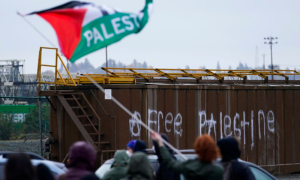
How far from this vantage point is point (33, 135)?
21.0 metres

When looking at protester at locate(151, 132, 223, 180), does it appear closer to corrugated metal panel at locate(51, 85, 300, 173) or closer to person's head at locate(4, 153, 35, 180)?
person's head at locate(4, 153, 35, 180)

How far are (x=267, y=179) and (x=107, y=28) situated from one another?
385 centimetres

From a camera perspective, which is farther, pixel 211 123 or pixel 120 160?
pixel 211 123

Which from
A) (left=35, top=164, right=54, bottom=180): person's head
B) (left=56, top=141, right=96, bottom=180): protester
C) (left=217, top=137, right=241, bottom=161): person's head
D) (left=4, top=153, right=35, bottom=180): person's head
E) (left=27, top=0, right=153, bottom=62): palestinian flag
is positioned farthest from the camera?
(left=27, top=0, right=153, bottom=62): palestinian flag

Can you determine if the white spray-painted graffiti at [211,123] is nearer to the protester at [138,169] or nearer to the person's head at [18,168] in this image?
the protester at [138,169]

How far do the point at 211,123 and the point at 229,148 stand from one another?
808 cm

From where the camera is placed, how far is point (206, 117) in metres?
13.2

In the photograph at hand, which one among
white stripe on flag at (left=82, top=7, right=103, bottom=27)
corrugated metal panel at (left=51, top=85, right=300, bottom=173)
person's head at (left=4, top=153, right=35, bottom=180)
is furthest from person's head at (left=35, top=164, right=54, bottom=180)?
corrugated metal panel at (left=51, top=85, right=300, bottom=173)

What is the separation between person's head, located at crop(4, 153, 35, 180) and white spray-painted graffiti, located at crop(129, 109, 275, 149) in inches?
300

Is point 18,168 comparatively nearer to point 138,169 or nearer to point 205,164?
point 138,169

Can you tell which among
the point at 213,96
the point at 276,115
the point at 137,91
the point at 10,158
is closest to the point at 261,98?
the point at 276,115

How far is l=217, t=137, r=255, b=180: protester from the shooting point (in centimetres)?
520

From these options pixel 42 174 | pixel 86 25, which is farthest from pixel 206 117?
pixel 42 174

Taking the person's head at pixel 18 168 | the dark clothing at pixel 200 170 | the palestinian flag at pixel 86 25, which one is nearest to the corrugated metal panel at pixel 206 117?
the palestinian flag at pixel 86 25
